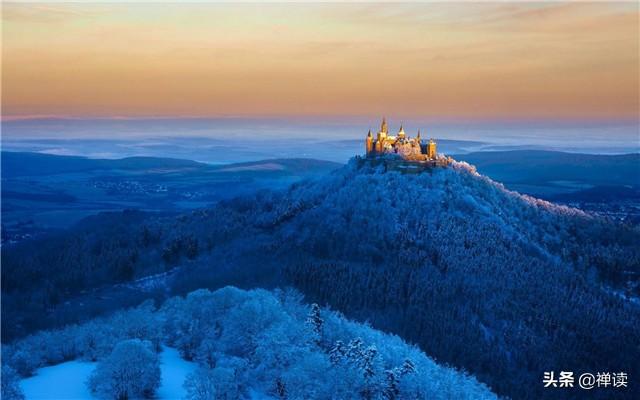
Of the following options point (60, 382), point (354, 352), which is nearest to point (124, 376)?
point (60, 382)

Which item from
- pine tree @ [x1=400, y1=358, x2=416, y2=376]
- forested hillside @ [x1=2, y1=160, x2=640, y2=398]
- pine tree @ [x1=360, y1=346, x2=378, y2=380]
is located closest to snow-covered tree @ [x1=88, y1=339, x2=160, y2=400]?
pine tree @ [x1=360, y1=346, x2=378, y2=380]

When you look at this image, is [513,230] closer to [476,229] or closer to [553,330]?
[476,229]

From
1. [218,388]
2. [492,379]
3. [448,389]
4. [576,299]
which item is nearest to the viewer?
[218,388]

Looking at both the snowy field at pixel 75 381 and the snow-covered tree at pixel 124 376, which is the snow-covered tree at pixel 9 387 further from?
the snow-covered tree at pixel 124 376

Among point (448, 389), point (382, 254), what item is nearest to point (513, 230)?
point (382, 254)

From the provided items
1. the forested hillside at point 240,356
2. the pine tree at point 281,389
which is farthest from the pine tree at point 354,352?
the pine tree at point 281,389

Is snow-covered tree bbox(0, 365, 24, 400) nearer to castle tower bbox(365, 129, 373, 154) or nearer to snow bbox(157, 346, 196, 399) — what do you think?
snow bbox(157, 346, 196, 399)

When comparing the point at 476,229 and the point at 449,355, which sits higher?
the point at 476,229
